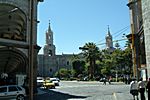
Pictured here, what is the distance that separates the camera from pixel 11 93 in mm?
23047

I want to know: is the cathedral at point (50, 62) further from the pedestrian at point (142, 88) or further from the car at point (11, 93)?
the pedestrian at point (142, 88)

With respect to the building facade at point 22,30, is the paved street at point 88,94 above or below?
below

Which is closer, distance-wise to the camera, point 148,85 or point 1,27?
point 148,85

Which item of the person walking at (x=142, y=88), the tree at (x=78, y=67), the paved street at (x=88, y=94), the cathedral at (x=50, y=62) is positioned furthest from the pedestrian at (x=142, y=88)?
the cathedral at (x=50, y=62)

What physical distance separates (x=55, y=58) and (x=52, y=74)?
339 inches

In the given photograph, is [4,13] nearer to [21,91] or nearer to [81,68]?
[21,91]

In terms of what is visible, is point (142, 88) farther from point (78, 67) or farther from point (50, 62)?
point (50, 62)

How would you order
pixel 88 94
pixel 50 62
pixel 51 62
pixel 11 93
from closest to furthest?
pixel 11 93, pixel 88 94, pixel 50 62, pixel 51 62

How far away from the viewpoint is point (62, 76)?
120625mm

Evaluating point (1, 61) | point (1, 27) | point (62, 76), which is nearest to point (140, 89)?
point (1, 27)

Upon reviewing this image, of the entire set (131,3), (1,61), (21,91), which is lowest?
(21,91)

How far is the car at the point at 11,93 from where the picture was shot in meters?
22.7

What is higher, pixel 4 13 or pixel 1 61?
pixel 4 13

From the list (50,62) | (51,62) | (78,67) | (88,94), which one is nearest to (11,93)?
(88,94)
